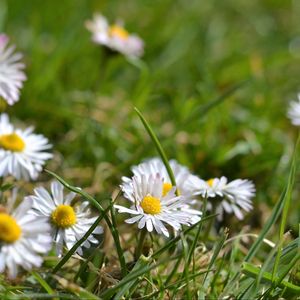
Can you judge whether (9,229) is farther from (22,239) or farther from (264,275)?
(264,275)

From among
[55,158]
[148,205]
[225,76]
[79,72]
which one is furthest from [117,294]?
[225,76]

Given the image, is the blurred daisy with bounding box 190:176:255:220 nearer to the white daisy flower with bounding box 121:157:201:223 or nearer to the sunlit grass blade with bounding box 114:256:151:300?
the white daisy flower with bounding box 121:157:201:223

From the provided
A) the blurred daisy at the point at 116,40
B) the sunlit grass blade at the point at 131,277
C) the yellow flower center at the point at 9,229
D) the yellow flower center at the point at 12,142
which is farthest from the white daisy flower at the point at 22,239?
the blurred daisy at the point at 116,40

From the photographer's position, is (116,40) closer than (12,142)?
No

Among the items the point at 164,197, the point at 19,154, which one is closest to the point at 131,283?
the point at 164,197

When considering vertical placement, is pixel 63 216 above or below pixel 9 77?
below

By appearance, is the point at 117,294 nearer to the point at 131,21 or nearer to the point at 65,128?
the point at 65,128

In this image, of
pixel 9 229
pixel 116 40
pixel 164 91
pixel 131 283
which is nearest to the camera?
pixel 9 229

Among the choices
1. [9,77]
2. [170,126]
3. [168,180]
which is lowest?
[170,126]

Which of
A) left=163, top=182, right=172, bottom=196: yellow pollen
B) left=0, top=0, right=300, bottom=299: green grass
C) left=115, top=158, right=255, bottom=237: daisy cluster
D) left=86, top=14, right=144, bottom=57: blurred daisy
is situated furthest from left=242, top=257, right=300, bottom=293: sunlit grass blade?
left=86, top=14, right=144, bottom=57: blurred daisy
